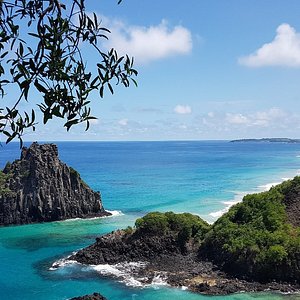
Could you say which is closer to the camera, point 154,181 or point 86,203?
point 86,203

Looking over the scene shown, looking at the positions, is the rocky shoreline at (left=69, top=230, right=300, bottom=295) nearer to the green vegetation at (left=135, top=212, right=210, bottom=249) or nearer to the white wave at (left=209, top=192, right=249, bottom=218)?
the green vegetation at (left=135, top=212, right=210, bottom=249)

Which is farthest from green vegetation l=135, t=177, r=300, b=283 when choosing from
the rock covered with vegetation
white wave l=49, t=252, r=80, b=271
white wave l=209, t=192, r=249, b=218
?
white wave l=209, t=192, r=249, b=218

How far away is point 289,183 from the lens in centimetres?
5184

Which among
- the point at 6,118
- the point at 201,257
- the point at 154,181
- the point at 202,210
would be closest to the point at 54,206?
the point at 202,210

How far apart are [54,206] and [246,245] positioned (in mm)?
38087

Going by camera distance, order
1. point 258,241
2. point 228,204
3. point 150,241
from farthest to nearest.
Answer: point 228,204, point 150,241, point 258,241

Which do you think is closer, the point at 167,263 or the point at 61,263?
the point at 167,263

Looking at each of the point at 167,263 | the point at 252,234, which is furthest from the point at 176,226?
the point at 252,234

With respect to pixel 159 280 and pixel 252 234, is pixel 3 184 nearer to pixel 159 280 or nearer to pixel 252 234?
pixel 159 280

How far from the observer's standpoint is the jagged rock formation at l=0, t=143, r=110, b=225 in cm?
6744

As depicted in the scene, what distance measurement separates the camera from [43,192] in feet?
226

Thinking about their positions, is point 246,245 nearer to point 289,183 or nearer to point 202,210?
point 289,183

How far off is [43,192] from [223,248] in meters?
36.3

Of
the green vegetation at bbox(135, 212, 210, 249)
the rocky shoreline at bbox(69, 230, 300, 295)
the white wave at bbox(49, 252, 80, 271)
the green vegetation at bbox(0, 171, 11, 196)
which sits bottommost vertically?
the white wave at bbox(49, 252, 80, 271)
